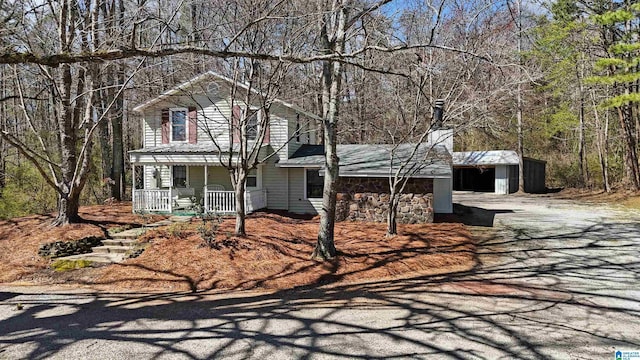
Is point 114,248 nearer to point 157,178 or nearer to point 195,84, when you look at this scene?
point 195,84

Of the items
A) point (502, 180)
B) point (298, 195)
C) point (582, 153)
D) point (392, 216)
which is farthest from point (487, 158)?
point (392, 216)

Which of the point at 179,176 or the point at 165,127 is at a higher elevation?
the point at 165,127

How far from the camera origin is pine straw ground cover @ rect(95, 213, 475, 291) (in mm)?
7859

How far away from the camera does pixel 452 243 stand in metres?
10.8

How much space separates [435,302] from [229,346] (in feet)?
10.5

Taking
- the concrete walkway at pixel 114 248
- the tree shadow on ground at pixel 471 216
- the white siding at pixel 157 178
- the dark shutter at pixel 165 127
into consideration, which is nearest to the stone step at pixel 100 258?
the concrete walkway at pixel 114 248

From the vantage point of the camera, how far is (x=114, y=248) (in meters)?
9.85

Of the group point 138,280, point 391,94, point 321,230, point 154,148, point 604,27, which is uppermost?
point 604,27

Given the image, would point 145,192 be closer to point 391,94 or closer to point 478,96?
point 391,94

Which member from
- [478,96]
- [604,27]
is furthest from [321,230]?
[604,27]

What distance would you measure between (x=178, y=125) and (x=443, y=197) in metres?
10.8

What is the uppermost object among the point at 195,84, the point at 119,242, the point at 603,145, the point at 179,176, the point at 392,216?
the point at 195,84

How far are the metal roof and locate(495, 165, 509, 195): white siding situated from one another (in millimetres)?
607

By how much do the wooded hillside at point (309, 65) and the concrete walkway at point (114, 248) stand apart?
1.96 metres
